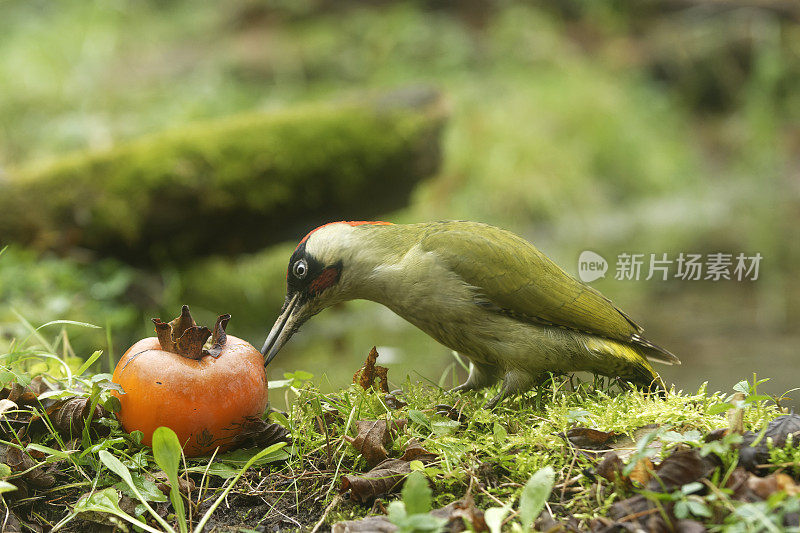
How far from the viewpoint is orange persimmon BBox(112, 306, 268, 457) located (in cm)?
240

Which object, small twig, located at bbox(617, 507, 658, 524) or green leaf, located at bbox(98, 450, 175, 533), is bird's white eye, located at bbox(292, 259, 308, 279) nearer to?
green leaf, located at bbox(98, 450, 175, 533)

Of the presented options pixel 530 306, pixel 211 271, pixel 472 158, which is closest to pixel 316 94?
pixel 472 158

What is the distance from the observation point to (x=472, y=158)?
10719 millimetres

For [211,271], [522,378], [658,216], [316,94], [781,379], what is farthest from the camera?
[316,94]

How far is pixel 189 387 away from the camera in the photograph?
2.41 metres

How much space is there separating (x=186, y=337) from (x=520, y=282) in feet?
4.23

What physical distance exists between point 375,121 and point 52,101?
6149mm

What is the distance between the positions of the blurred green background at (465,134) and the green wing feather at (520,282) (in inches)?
88.5

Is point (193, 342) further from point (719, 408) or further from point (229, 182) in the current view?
point (229, 182)

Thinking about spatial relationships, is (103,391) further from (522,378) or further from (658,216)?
(658,216)

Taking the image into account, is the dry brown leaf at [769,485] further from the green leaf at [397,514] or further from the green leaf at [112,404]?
the green leaf at [112,404]

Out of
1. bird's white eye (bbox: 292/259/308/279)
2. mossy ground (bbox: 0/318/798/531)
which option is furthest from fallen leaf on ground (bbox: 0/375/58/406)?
bird's white eye (bbox: 292/259/308/279)

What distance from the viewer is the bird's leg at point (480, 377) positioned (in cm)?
313

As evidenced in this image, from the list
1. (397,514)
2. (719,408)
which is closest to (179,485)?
(397,514)
